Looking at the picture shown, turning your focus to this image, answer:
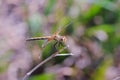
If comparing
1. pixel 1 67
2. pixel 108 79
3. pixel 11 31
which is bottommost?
pixel 108 79

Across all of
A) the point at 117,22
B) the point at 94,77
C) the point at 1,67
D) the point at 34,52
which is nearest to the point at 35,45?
the point at 34,52

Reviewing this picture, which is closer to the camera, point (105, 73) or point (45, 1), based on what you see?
point (105, 73)

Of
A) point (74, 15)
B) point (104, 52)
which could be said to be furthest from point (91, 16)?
point (104, 52)

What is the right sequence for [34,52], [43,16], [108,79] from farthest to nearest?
[43,16] < [34,52] < [108,79]

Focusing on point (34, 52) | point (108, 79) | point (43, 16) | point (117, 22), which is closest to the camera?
point (108, 79)

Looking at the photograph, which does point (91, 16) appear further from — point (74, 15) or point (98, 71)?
point (98, 71)

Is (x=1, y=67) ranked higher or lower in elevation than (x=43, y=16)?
lower
